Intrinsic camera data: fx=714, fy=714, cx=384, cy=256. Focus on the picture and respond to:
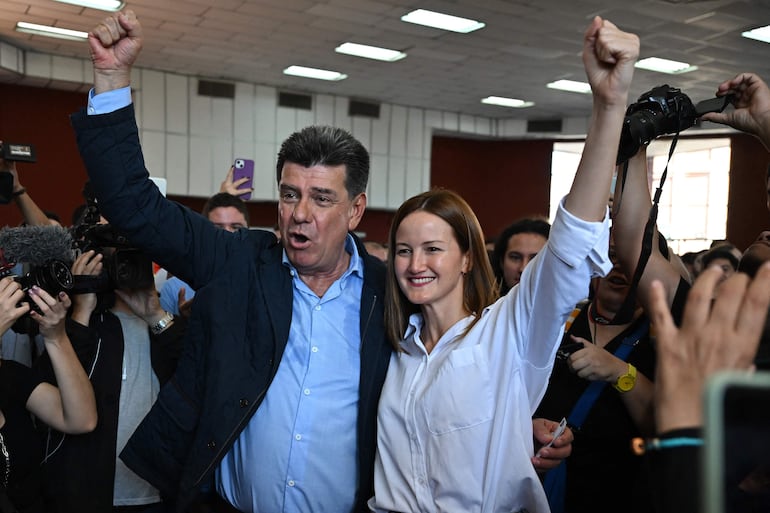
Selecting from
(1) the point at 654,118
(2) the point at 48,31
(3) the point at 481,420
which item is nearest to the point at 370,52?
(2) the point at 48,31

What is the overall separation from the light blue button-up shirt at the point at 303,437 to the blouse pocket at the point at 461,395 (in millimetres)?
284

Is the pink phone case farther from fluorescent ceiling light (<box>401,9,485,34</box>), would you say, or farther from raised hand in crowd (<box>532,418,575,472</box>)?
fluorescent ceiling light (<box>401,9,485,34</box>)

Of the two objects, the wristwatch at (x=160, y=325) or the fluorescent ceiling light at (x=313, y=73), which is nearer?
the wristwatch at (x=160, y=325)

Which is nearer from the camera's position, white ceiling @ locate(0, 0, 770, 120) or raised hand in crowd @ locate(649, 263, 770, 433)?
raised hand in crowd @ locate(649, 263, 770, 433)

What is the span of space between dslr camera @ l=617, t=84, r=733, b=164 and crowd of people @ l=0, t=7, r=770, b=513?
0.14 m

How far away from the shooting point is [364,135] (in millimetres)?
11438

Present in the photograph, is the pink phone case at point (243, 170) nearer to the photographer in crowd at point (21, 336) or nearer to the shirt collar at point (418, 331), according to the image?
the photographer in crowd at point (21, 336)

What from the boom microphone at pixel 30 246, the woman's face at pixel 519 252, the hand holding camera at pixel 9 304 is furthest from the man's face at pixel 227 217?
the hand holding camera at pixel 9 304

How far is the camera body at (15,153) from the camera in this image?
254cm

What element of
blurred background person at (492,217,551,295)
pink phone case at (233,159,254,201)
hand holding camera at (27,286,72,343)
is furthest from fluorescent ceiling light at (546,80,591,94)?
hand holding camera at (27,286,72,343)

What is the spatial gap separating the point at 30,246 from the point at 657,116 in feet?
5.87

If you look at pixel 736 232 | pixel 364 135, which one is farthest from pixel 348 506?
pixel 736 232

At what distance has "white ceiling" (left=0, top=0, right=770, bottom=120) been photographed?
22.6 ft

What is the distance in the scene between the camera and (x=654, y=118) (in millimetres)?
1628
